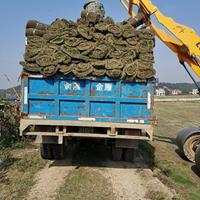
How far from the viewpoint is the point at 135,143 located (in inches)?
→ 278

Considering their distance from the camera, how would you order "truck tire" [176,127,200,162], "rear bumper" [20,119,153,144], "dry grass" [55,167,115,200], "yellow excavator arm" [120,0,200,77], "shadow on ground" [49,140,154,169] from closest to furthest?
"dry grass" [55,167,115,200] < "rear bumper" [20,119,153,144] < "shadow on ground" [49,140,154,169] < "yellow excavator arm" [120,0,200,77] < "truck tire" [176,127,200,162]

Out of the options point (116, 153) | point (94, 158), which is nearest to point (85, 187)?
point (116, 153)

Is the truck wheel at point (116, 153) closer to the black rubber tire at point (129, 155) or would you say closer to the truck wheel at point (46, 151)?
the black rubber tire at point (129, 155)

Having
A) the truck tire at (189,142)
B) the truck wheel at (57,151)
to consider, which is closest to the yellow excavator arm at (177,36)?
the truck tire at (189,142)

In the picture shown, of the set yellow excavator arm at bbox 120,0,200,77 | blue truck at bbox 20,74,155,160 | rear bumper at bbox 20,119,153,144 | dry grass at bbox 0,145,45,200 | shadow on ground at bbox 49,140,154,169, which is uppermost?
yellow excavator arm at bbox 120,0,200,77

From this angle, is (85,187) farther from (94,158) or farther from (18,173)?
(94,158)

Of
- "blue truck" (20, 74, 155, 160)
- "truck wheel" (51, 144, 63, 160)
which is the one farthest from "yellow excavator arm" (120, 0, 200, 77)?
"truck wheel" (51, 144, 63, 160)

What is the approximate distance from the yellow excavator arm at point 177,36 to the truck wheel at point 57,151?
4382 mm

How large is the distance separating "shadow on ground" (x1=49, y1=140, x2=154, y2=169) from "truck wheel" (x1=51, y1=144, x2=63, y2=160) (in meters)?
0.13

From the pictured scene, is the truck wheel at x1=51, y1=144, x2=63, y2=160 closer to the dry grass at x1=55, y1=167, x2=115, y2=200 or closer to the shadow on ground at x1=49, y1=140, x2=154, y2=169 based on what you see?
the shadow on ground at x1=49, y1=140, x2=154, y2=169

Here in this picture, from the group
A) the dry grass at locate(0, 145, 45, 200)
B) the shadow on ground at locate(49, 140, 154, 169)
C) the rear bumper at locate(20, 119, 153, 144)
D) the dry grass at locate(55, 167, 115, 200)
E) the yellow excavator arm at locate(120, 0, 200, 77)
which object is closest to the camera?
the dry grass at locate(55, 167, 115, 200)

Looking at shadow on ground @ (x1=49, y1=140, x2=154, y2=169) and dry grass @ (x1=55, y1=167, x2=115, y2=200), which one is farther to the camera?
shadow on ground @ (x1=49, y1=140, x2=154, y2=169)

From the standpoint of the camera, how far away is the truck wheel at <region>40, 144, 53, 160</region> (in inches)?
297

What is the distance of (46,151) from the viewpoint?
762 cm
